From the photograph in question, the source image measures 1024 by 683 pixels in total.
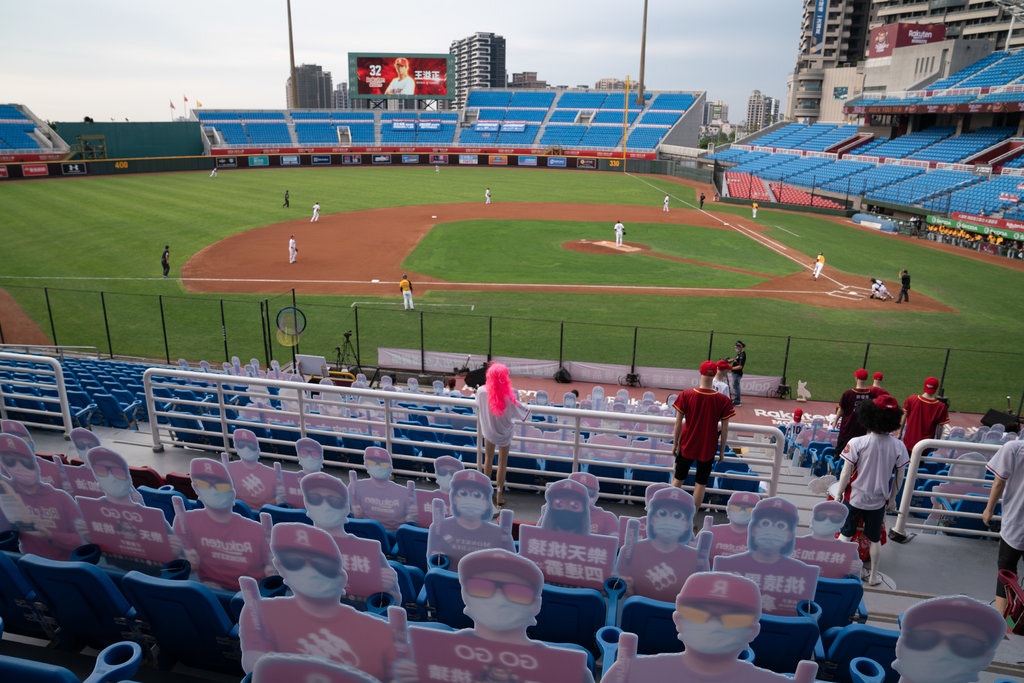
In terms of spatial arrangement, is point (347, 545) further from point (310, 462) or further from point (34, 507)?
point (34, 507)

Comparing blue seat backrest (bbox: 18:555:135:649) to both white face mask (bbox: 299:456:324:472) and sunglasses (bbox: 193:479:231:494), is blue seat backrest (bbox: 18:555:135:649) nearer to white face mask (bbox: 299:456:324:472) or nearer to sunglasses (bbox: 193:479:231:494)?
sunglasses (bbox: 193:479:231:494)

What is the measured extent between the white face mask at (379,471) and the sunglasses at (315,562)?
2.50 metres

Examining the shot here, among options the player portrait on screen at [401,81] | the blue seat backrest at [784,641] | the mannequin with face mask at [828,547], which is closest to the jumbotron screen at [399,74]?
the player portrait on screen at [401,81]

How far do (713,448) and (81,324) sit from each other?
75.2ft

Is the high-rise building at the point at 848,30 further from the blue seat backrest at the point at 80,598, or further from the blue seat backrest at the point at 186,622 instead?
the blue seat backrest at the point at 80,598

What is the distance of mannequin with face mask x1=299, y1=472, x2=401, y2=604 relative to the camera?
→ 14.2 ft

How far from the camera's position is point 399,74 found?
86625 mm

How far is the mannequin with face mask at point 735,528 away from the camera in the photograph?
5.25 metres

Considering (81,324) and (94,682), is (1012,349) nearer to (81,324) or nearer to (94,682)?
(94,682)

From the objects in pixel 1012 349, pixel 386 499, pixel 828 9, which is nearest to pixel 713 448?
pixel 386 499

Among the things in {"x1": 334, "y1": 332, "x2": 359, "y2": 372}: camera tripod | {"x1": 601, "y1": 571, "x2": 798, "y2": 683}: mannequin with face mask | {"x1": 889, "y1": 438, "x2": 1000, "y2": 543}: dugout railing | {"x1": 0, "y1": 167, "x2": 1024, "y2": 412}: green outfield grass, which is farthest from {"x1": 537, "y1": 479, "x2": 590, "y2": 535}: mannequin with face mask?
{"x1": 334, "y1": 332, "x2": 359, "y2": 372}: camera tripod

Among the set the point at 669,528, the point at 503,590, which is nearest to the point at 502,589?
the point at 503,590

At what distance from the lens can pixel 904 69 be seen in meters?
66.4

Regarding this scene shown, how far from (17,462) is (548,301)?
21890mm
